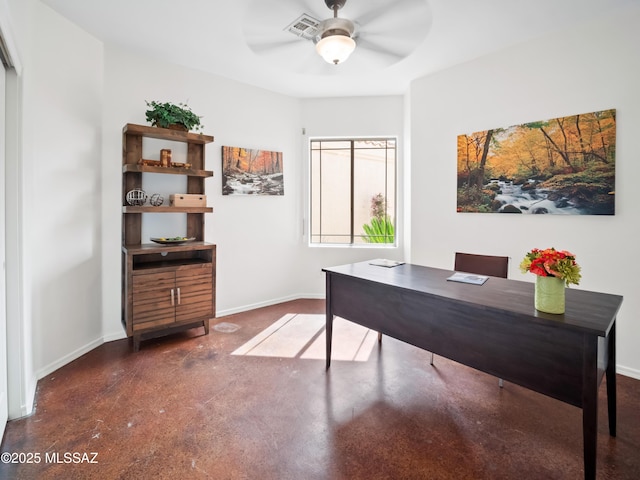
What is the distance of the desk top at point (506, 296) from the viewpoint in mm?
1467

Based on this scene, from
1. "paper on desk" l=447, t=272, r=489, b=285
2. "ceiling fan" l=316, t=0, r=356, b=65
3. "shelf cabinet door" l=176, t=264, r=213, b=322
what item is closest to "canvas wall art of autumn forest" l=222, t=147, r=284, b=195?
"shelf cabinet door" l=176, t=264, r=213, b=322

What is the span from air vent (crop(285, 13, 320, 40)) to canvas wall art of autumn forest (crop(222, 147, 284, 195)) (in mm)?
1607

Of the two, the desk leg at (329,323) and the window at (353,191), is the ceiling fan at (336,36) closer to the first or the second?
the desk leg at (329,323)

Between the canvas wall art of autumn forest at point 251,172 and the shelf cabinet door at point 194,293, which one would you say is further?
the canvas wall art of autumn forest at point 251,172

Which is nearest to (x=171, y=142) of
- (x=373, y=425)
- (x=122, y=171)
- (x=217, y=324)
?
(x=122, y=171)

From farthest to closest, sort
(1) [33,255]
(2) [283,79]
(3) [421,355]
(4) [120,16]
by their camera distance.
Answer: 1. (2) [283,79]
2. (3) [421,355]
3. (4) [120,16]
4. (1) [33,255]

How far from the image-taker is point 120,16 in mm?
2680

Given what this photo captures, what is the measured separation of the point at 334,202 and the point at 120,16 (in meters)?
3.04

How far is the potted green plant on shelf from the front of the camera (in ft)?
10.2

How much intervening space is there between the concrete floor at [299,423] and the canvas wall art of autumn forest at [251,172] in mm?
2031

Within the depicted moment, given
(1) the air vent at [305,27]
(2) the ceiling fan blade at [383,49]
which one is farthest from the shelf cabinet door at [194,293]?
(2) the ceiling fan blade at [383,49]

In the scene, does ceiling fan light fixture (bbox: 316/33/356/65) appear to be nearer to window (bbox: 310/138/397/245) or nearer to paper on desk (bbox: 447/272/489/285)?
paper on desk (bbox: 447/272/489/285)

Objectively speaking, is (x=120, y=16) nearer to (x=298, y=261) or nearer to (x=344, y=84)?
(x=344, y=84)

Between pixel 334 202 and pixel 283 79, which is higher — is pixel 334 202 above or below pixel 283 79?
below
